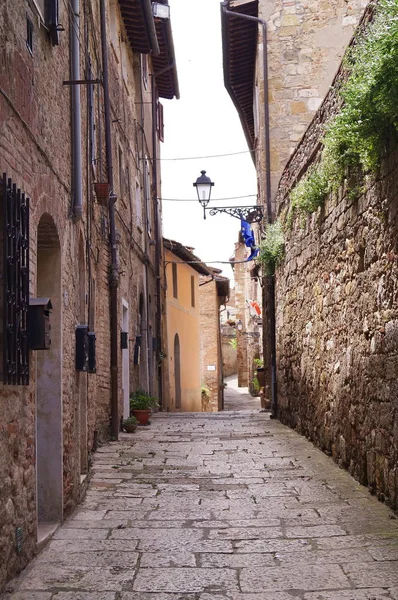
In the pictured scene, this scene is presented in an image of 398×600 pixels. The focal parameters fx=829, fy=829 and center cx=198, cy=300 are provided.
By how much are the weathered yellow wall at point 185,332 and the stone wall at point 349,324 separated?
503 inches

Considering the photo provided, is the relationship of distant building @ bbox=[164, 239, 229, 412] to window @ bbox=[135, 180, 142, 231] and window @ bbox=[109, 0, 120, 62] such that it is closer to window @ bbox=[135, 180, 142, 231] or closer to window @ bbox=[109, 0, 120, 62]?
window @ bbox=[135, 180, 142, 231]

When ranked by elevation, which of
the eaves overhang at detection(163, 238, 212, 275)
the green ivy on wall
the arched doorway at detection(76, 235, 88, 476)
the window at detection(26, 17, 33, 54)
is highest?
the eaves overhang at detection(163, 238, 212, 275)

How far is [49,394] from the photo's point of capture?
621cm

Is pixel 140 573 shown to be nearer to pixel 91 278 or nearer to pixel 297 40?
pixel 91 278

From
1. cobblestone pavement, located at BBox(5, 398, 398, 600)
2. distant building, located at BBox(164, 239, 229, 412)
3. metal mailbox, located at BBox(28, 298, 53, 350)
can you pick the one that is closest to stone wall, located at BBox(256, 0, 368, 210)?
distant building, located at BBox(164, 239, 229, 412)

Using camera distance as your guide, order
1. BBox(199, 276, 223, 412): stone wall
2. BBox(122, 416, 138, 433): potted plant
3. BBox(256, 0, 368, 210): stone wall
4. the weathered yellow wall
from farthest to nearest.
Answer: BBox(199, 276, 223, 412): stone wall < the weathered yellow wall < BBox(256, 0, 368, 210): stone wall < BBox(122, 416, 138, 433): potted plant

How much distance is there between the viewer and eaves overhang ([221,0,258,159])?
15.9 meters

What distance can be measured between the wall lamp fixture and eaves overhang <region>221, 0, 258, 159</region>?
6.26ft

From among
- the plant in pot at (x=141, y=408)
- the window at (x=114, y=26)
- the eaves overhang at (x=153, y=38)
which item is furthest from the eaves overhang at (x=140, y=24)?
the plant in pot at (x=141, y=408)

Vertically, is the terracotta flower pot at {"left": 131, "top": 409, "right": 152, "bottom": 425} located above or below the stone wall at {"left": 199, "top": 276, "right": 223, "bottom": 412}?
below

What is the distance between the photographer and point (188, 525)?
6.00 metres

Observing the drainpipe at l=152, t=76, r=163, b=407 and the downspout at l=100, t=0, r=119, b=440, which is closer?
the downspout at l=100, t=0, r=119, b=440

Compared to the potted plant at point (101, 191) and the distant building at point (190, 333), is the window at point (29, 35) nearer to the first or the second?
the potted plant at point (101, 191)

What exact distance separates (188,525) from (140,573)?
1.27 metres
